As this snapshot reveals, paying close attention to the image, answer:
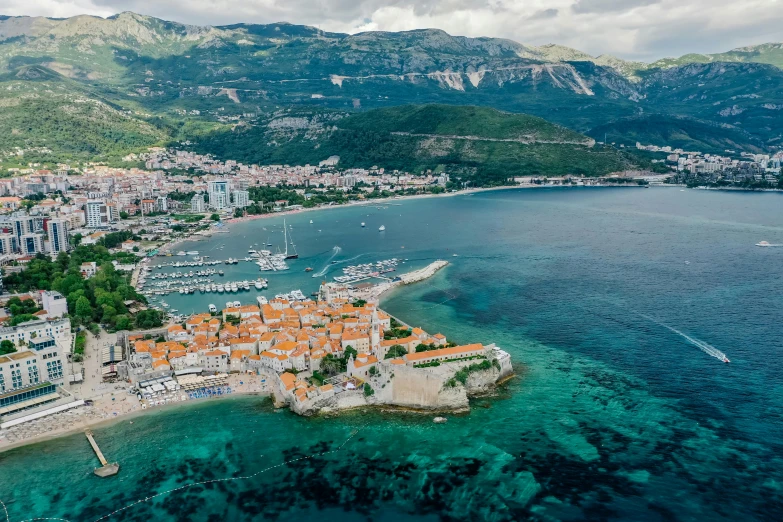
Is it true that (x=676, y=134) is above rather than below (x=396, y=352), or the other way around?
above

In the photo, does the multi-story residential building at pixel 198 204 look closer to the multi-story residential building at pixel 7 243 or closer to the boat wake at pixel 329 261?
the multi-story residential building at pixel 7 243

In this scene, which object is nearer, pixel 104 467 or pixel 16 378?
pixel 104 467

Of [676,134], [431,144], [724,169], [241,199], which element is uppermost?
[676,134]

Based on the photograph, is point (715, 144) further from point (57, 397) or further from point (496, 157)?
point (57, 397)

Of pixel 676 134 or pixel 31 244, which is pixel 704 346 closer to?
pixel 31 244

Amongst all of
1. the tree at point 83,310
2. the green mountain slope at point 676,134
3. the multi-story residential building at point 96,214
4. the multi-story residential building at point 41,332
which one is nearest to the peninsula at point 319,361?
the multi-story residential building at point 41,332

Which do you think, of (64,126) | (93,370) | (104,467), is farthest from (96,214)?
(64,126)

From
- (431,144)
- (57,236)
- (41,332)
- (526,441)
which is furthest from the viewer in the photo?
(431,144)
